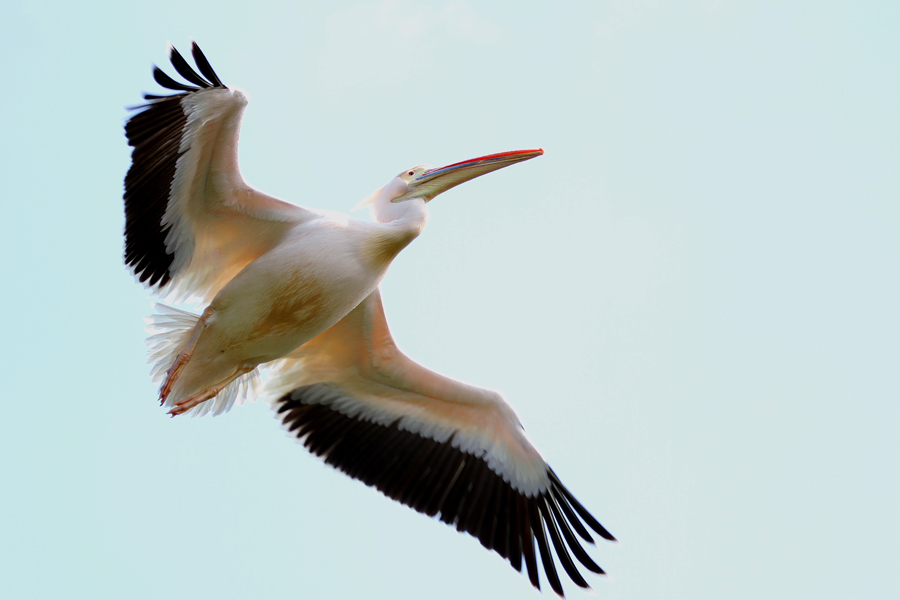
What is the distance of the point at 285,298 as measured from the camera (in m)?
6.67

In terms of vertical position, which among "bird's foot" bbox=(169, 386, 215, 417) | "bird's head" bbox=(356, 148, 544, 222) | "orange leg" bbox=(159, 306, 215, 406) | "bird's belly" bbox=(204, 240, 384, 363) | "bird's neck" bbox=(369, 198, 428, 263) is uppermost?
Result: "bird's head" bbox=(356, 148, 544, 222)

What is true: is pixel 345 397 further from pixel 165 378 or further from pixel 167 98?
pixel 167 98

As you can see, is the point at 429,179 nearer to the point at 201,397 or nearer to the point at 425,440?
the point at 425,440

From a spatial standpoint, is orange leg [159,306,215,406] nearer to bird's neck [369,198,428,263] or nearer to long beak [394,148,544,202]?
bird's neck [369,198,428,263]

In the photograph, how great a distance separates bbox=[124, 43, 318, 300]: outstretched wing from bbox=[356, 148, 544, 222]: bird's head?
0.66m

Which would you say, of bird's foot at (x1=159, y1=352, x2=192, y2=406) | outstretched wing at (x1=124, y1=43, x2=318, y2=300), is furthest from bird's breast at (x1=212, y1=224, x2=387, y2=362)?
outstretched wing at (x1=124, y1=43, x2=318, y2=300)

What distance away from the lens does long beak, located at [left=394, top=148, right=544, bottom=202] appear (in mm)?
7434

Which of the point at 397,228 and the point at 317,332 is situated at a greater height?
the point at 397,228

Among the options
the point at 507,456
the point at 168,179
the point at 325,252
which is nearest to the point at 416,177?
the point at 325,252

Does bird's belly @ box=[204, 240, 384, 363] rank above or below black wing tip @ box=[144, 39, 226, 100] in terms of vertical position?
below

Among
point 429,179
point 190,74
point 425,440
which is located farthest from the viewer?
point 425,440

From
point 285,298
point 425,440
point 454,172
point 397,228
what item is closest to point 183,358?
point 285,298

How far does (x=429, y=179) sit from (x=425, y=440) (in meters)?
2.17

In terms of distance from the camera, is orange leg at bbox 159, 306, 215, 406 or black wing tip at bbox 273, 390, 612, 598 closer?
orange leg at bbox 159, 306, 215, 406
